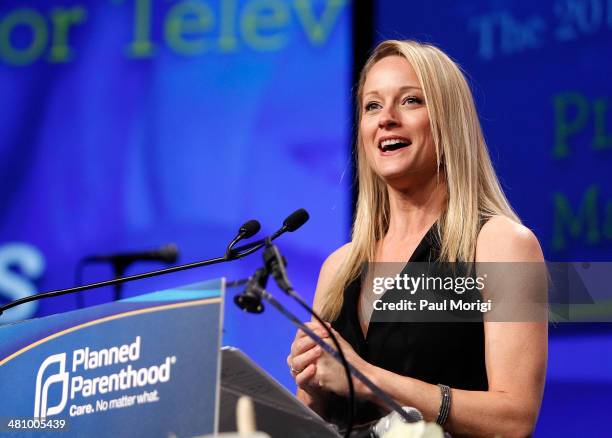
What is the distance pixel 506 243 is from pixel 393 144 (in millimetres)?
429

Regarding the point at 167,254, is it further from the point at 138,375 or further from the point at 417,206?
the point at 138,375

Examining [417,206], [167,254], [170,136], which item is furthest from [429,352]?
[170,136]

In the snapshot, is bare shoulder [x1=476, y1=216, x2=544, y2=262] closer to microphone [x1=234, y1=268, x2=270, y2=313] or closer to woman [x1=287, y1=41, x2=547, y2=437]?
woman [x1=287, y1=41, x2=547, y2=437]

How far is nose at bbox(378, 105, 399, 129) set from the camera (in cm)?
257

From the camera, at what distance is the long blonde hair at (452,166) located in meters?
2.47

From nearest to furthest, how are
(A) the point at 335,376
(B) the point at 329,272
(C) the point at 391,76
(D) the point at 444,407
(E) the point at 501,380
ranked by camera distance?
(A) the point at 335,376 → (D) the point at 444,407 → (E) the point at 501,380 → (C) the point at 391,76 → (B) the point at 329,272

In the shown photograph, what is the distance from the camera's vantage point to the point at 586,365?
12.8 feet

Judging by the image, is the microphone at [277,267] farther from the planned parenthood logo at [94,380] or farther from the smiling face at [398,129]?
the smiling face at [398,129]

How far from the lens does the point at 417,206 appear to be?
2660 millimetres

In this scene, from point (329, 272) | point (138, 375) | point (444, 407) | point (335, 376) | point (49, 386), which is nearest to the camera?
point (138, 375)

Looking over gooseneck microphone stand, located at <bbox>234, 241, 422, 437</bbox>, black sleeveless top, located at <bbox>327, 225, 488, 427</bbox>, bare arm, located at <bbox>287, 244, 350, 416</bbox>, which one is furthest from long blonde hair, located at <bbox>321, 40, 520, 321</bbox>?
gooseneck microphone stand, located at <bbox>234, 241, 422, 437</bbox>

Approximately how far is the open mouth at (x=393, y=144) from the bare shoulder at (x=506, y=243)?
0.32m

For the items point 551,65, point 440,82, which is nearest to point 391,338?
point 440,82

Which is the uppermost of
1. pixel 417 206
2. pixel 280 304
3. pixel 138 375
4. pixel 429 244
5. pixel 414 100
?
pixel 414 100
